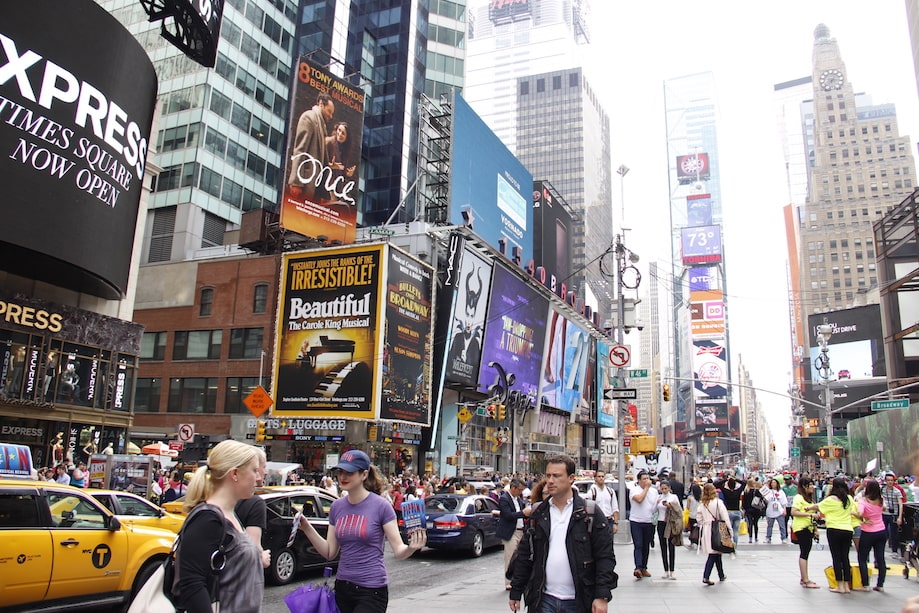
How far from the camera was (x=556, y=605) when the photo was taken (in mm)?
5152

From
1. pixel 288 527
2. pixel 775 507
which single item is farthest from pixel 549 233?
pixel 288 527

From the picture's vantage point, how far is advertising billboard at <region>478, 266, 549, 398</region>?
48.8 meters

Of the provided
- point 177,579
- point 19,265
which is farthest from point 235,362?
point 177,579

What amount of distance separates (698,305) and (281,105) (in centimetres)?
12121

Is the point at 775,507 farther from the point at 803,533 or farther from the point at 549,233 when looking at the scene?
the point at 549,233

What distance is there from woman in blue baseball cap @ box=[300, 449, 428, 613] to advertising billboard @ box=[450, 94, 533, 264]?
42.0m

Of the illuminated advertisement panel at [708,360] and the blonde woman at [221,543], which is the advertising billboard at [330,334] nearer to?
the blonde woman at [221,543]

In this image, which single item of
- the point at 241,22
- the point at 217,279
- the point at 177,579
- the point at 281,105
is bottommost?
the point at 177,579

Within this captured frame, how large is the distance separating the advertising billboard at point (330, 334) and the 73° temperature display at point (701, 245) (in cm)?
14807

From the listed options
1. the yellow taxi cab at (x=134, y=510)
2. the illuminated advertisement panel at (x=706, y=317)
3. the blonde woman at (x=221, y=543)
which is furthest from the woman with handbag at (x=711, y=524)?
the illuminated advertisement panel at (x=706, y=317)

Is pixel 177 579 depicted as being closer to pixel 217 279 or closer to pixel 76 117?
pixel 76 117

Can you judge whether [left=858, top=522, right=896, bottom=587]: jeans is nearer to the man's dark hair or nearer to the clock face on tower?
the man's dark hair

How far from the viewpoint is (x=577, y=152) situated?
541 ft

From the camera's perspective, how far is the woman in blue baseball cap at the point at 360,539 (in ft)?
17.5
